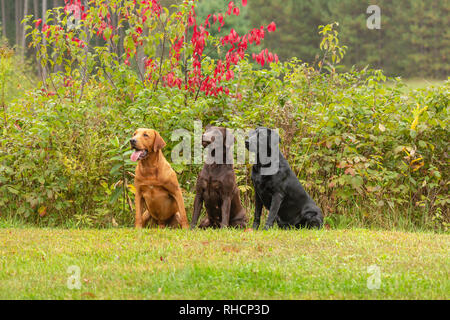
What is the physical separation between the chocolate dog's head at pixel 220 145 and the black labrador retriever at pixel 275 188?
250mm

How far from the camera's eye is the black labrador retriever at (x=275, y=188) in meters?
6.71

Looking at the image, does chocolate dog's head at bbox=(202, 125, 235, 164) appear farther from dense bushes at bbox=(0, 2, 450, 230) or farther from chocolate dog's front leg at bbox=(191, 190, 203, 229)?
dense bushes at bbox=(0, 2, 450, 230)

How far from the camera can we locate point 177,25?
812 centimetres

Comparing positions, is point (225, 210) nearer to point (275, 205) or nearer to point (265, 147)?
point (275, 205)

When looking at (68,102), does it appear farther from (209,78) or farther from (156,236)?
(156,236)

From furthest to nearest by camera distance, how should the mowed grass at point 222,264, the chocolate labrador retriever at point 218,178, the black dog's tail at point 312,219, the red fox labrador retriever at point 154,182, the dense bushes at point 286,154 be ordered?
the dense bushes at point 286,154
the black dog's tail at point 312,219
the chocolate labrador retriever at point 218,178
the red fox labrador retriever at point 154,182
the mowed grass at point 222,264

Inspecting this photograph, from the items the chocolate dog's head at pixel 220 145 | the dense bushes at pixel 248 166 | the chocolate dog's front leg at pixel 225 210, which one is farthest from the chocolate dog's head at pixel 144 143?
the chocolate dog's front leg at pixel 225 210

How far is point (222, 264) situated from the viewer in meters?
4.72

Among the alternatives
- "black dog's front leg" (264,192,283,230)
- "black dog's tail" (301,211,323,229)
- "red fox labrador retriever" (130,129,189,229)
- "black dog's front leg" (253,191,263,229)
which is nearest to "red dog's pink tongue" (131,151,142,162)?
"red fox labrador retriever" (130,129,189,229)

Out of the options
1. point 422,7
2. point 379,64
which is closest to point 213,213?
point 379,64

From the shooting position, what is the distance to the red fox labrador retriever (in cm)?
658

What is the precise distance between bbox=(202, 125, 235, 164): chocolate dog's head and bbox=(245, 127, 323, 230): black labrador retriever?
0.25m

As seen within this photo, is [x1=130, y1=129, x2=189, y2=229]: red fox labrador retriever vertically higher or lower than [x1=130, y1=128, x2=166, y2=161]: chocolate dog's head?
lower

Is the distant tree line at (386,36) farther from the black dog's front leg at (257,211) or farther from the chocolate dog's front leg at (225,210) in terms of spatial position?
the chocolate dog's front leg at (225,210)
